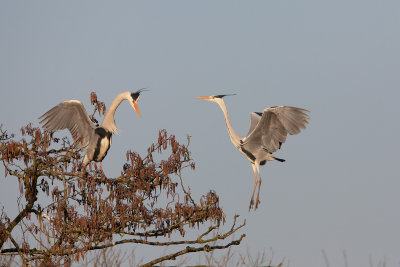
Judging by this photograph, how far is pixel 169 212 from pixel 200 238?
2.46 ft

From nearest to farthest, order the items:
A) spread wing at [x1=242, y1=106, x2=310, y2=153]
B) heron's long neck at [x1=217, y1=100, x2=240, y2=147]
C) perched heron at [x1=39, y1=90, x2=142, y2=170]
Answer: spread wing at [x1=242, y1=106, x2=310, y2=153]
perched heron at [x1=39, y1=90, x2=142, y2=170]
heron's long neck at [x1=217, y1=100, x2=240, y2=147]

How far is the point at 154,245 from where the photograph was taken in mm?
8664

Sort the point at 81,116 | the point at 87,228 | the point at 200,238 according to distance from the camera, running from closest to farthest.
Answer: the point at 87,228 → the point at 200,238 → the point at 81,116

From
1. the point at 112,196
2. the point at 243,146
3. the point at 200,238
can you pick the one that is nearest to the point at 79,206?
the point at 112,196

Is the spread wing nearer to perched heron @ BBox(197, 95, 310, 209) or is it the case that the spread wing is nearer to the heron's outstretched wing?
perched heron @ BBox(197, 95, 310, 209)

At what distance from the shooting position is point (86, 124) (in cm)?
1120

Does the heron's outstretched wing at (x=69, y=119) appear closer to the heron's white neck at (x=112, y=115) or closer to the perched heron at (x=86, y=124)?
the perched heron at (x=86, y=124)

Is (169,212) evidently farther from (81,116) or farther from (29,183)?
(81,116)

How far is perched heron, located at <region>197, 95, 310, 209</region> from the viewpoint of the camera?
412 inches

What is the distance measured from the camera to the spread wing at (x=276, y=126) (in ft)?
34.3

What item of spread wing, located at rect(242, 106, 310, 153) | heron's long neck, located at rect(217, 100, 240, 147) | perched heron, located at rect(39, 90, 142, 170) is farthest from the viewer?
heron's long neck, located at rect(217, 100, 240, 147)

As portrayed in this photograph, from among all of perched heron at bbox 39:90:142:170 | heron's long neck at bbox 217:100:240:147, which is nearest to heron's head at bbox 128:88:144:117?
perched heron at bbox 39:90:142:170

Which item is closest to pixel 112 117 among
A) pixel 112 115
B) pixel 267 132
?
pixel 112 115

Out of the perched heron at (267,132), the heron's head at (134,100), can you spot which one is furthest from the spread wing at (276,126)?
the heron's head at (134,100)
